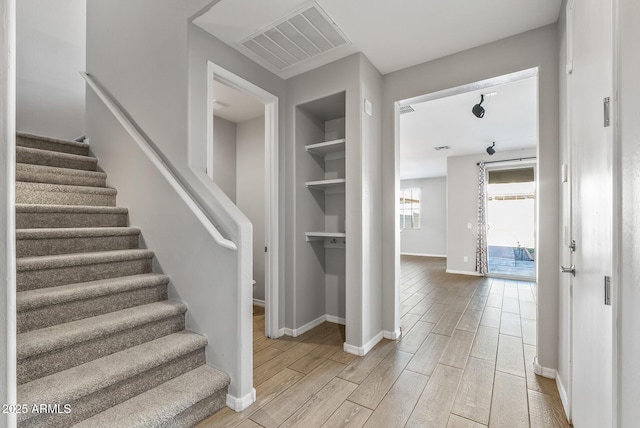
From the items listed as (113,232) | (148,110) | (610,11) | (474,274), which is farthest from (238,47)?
(474,274)

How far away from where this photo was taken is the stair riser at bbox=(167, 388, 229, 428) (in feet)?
4.99

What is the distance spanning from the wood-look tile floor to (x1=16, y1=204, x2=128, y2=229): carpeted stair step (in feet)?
5.60

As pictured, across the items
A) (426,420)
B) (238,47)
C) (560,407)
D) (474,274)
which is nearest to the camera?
(426,420)

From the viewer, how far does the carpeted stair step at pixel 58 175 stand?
7.45 feet

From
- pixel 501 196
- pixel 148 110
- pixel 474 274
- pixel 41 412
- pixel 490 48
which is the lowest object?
pixel 474 274

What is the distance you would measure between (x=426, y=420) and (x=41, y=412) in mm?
1922

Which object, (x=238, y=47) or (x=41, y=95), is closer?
(x=238, y=47)

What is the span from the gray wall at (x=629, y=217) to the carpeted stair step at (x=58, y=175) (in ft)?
11.5

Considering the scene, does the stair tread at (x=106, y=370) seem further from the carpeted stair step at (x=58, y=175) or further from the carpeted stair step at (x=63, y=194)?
the carpeted stair step at (x=58, y=175)

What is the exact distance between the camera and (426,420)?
1.66m

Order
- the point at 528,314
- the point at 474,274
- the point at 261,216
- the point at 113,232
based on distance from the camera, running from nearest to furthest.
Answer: the point at 113,232 < the point at 528,314 < the point at 261,216 < the point at 474,274

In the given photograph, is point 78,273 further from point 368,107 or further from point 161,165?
point 368,107

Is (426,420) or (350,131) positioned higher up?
(350,131)

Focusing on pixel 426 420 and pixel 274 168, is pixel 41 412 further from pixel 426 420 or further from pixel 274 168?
pixel 274 168
